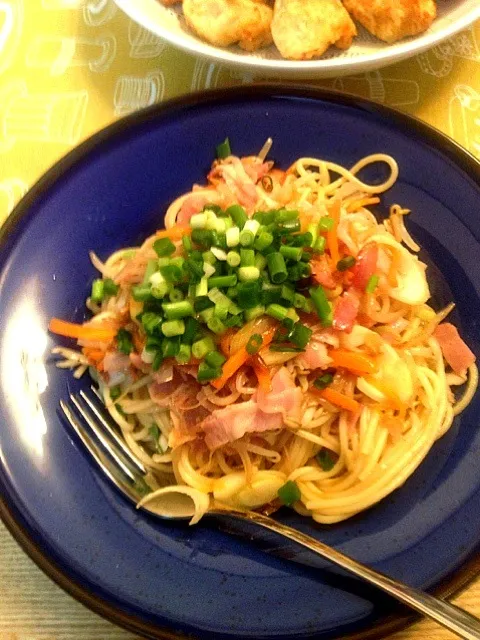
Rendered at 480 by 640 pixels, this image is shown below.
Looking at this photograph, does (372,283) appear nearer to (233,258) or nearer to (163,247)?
(233,258)

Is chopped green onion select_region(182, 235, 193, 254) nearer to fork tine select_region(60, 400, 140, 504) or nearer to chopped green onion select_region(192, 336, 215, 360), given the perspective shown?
chopped green onion select_region(192, 336, 215, 360)

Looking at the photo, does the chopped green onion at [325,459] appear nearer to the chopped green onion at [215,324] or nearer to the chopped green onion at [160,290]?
the chopped green onion at [215,324]

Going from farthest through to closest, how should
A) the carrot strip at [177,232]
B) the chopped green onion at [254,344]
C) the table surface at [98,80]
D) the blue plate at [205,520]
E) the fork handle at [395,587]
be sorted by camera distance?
the table surface at [98,80] → the carrot strip at [177,232] → the chopped green onion at [254,344] → the blue plate at [205,520] → the fork handle at [395,587]

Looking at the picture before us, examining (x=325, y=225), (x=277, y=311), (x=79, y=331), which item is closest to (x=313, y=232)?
(x=325, y=225)

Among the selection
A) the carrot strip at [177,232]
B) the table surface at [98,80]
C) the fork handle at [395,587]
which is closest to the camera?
the fork handle at [395,587]

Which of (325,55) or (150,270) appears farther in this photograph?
(325,55)

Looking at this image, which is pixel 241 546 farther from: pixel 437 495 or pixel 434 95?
pixel 434 95

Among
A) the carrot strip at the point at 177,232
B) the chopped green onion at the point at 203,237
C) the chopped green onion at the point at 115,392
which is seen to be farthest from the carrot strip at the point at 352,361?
the chopped green onion at the point at 115,392
